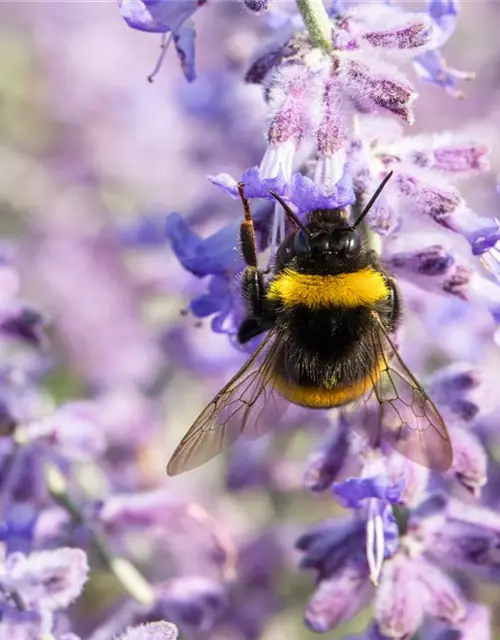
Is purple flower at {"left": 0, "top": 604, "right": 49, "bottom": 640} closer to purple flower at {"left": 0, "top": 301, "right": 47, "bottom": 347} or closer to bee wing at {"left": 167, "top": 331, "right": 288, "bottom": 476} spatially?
bee wing at {"left": 167, "top": 331, "right": 288, "bottom": 476}

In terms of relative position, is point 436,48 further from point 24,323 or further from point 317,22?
point 24,323

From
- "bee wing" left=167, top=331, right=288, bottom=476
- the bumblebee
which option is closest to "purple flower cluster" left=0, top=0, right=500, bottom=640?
the bumblebee

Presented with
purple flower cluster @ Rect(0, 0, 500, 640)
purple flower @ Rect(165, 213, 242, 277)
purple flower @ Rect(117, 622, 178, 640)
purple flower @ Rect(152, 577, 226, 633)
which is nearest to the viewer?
purple flower @ Rect(117, 622, 178, 640)

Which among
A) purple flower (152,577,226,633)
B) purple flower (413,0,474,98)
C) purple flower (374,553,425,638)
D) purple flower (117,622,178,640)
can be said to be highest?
purple flower (413,0,474,98)

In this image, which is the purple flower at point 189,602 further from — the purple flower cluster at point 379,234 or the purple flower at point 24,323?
the purple flower at point 24,323

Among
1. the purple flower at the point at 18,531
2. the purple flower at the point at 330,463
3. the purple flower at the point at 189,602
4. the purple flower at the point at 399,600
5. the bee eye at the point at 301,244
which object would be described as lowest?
the purple flower at the point at 189,602

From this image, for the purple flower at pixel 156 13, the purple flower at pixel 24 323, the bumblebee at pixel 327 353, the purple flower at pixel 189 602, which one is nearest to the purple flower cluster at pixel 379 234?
the bumblebee at pixel 327 353

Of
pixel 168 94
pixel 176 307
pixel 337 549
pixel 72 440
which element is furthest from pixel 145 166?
pixel 337 549
